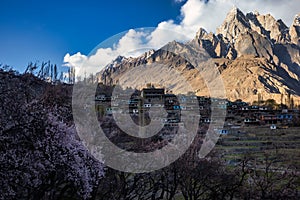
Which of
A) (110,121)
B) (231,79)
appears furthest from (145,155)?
(231,79)

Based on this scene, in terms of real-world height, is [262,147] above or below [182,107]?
below

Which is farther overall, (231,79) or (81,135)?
(231,79)

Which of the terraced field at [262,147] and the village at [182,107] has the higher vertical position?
the village at [182,107]

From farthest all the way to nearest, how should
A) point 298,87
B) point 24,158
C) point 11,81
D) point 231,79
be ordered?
1. point 298,87
2. point 231,79
3. point 11,81
4. point 24,158

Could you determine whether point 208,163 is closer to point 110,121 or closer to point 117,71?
point 110,121

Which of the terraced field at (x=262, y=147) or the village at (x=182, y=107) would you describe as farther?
the terraced field at (x=262, y=147)

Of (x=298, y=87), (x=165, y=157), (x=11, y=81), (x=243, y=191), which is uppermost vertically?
(x=298, y=87)

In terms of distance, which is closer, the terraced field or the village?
the village

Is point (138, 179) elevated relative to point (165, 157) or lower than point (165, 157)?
lower

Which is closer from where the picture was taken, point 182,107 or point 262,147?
point 262,147

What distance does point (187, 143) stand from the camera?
1283 cm

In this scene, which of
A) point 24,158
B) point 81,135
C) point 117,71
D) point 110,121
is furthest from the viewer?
point 117,71

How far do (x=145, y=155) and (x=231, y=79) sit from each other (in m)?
171

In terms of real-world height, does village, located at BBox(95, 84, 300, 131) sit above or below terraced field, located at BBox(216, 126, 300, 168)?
above
